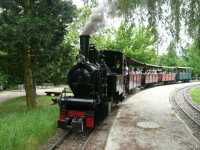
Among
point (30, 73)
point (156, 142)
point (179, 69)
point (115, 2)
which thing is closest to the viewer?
point (156, 142)

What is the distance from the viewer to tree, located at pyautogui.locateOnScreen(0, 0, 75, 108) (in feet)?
48.3

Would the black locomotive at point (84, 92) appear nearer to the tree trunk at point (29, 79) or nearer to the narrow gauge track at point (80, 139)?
the narrow gauge track at point (80, 139)

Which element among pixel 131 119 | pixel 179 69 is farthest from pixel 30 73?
pixel 179 69

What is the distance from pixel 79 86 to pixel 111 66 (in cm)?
329

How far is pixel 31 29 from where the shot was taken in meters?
14.8

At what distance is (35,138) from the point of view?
7.74m

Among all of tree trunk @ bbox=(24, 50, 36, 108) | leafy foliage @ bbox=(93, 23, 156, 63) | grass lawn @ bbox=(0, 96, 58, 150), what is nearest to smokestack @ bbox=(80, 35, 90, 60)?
grass lawn @ bbox=(0, 96, 58, 150)

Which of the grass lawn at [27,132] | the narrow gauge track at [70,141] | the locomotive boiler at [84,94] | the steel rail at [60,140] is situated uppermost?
the locomotive boiler at [84,94]

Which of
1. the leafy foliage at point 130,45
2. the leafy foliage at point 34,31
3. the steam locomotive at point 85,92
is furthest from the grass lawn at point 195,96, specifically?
Answer: the steam locomotive at point 85,92

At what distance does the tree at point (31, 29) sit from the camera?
48.3 feet

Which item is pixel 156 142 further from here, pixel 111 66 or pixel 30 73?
pixel 30 73

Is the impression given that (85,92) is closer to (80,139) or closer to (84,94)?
(84,94)

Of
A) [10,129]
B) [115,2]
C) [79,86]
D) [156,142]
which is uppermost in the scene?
[115,2]

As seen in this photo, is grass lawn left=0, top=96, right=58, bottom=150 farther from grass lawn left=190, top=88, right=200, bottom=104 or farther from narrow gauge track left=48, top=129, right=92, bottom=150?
grass lawn left=190, top=88, right=200, bottom=104
